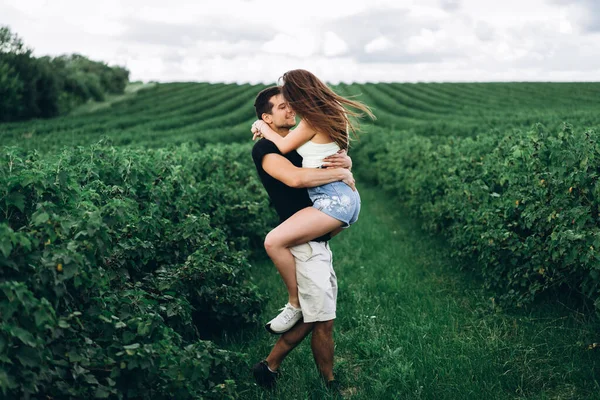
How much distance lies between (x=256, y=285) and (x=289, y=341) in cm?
204

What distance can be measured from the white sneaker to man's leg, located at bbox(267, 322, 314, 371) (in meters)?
0.05

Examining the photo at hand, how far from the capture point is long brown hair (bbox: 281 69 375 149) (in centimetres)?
348

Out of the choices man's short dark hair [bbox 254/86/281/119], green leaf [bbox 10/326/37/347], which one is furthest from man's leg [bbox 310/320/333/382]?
green leaf [bbox 10/326/37/347]

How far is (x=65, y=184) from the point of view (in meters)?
3.22

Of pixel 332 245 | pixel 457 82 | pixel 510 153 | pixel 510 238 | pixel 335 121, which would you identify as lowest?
pixel 332 245

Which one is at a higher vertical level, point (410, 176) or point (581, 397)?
point (410, 176)

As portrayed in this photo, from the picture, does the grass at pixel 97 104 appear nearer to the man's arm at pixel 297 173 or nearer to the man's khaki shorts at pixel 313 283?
the man's arm at pixel 297 173

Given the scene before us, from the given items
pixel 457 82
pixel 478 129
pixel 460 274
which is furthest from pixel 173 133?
pixel 457 82

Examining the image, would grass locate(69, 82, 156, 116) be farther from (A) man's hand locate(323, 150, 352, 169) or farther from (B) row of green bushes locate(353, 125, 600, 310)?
(A) man's hand locate(323, 150, 352, 169)

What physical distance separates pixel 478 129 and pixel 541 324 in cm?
2027

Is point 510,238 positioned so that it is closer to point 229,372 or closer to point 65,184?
point 229,372

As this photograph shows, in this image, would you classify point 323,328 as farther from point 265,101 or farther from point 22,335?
point 22,335

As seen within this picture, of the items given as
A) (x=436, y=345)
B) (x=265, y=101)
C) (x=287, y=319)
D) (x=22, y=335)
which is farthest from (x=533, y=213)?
(x=22, y=335)

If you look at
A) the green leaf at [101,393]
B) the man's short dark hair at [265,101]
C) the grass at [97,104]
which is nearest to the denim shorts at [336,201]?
the man's short dark hair at [265,101]
